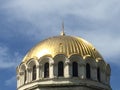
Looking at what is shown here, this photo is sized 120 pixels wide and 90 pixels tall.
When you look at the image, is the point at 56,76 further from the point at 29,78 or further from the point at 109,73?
the point at 109,73

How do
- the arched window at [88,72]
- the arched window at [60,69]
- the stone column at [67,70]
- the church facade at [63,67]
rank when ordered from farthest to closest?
the arched window at [88,72], the arched window at [60,69], the stone column at [67,70], the church facade at [63,67]

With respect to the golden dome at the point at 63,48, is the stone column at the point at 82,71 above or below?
below

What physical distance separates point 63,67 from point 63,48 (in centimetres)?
204

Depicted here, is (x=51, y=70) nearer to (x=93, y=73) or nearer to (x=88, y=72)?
(x=88, y=72)

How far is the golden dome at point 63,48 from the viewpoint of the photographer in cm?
4625

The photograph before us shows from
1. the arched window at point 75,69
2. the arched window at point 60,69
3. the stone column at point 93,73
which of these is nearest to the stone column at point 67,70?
the arched window at point 60,69

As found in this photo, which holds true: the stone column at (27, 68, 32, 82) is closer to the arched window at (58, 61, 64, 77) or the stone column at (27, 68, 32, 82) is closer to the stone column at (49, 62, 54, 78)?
the stone column at (49, 62, 54, 78)

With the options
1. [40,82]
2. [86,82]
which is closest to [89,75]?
[86,82]

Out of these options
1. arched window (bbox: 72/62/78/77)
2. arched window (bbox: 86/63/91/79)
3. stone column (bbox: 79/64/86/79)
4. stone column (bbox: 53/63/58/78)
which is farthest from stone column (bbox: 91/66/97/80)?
stone column (bbox: 53/63/58/78)

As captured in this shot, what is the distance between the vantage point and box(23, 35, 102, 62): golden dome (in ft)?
152

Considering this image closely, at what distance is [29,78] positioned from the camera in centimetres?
4631

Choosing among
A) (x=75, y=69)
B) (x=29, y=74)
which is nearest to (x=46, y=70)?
(x=29, y=74)

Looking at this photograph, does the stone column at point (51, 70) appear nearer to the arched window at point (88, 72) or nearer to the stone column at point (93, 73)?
the arched window at point (88, 72)

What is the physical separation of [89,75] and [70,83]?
7.81ft
